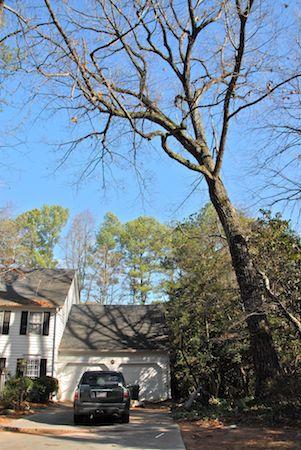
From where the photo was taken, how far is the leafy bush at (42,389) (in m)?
16.7

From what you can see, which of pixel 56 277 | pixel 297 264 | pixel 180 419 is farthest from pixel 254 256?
pixel 56 277

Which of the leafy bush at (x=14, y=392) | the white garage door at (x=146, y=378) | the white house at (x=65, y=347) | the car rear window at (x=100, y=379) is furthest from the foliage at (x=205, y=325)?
the leafy bush at (x=14, y=392)

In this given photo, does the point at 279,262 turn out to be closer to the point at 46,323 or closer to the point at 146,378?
the point at 146,378

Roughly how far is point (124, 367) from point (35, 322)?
530cm

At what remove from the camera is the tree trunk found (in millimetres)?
9328

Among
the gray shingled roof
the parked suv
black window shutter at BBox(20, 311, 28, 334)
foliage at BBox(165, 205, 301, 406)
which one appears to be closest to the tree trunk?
foliage at BBox(165, 205, 301, 406)

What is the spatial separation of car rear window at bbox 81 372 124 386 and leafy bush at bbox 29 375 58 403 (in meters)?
7.40

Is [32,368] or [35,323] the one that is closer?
[32,368]

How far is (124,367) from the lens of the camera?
20.4 metres

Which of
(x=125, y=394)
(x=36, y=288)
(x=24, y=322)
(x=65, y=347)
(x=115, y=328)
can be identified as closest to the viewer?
(x=125, y=394)

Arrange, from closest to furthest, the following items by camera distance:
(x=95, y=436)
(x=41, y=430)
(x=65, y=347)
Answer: (x=95, y=436) < (x=41, y=430) < (x=65, y=347)

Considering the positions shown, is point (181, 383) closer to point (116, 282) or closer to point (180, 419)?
point (180, 419)

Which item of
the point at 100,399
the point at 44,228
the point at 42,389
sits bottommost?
the point at 42,389

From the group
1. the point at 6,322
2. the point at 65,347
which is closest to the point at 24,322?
the point at 6,322
